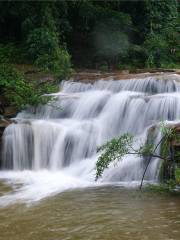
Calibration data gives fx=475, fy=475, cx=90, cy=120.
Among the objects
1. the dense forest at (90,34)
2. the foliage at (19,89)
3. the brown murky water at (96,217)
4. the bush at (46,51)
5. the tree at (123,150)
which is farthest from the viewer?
the dense forest at (90,34)

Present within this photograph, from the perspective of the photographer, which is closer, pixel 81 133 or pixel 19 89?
pixel 81 133

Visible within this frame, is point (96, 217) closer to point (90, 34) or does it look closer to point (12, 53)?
point (12, 53)

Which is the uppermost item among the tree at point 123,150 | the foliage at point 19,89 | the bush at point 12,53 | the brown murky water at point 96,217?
the bush at point 12,53

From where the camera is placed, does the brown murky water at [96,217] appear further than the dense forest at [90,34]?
No

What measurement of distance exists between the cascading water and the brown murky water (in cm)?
90

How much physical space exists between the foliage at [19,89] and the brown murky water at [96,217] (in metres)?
4.96

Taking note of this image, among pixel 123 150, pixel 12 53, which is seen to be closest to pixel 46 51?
pixel 12 53

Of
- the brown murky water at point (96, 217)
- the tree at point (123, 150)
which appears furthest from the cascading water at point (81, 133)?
the brown murky water at point (96, 217)

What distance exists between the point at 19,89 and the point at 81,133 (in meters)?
2.78

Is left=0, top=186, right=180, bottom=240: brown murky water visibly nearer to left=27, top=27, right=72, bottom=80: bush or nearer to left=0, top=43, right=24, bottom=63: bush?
left=27, top=27, right=72, bottom=80: bush

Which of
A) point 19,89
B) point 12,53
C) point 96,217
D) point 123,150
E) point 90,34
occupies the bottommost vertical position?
point 96,217

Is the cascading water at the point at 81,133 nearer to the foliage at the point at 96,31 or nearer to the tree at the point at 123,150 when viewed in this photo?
the tree at the point at 123,150

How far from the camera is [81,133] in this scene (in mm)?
10312

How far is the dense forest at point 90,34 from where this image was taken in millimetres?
16750
